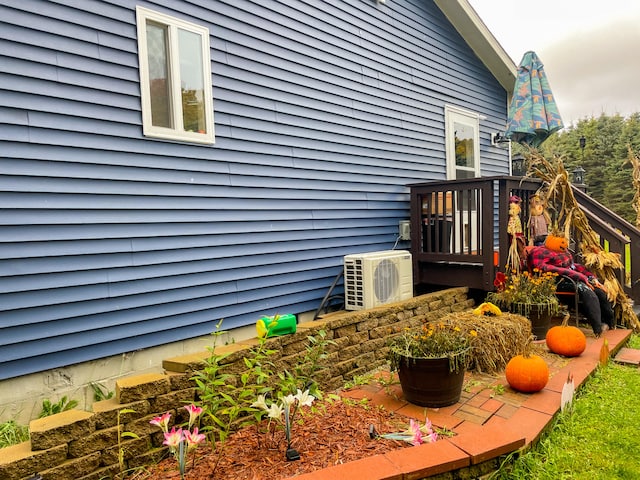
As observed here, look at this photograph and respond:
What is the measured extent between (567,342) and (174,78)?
3.97 meters

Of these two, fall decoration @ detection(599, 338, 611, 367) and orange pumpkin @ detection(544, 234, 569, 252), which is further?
orange pumpkin @ detection(544, 234, 569, 252)

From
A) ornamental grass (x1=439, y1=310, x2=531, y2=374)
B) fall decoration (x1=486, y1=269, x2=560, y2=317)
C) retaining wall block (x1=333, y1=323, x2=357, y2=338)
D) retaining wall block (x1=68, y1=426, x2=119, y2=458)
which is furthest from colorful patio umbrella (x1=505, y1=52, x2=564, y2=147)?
A: retaining wall block (x1=68, y1=426, x2=119, y2=458)

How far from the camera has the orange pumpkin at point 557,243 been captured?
16.0 feet

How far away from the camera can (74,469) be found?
1956mm

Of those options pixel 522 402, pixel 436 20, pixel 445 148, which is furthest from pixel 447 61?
pixel 522 402

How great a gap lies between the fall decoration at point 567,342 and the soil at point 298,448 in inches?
78.1

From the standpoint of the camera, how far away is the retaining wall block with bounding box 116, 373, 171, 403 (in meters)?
2.20

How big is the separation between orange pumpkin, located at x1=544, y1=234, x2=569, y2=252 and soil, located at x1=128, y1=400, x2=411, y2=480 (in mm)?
3294

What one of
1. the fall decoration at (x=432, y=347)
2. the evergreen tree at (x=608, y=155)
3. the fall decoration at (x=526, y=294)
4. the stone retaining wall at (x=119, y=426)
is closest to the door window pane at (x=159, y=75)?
the stone retaining wall at (x=119, y=426)

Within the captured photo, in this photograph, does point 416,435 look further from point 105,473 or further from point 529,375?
point 105,473

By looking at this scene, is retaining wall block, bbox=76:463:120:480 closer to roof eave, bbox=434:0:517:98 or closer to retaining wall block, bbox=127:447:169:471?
retaining wall block, bbox=127:447:169:471

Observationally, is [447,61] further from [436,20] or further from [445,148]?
[445,148]

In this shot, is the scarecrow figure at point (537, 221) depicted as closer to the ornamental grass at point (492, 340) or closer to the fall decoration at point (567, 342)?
the fall decoration at point (567, 342)

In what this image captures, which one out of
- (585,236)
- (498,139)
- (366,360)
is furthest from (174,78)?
(498,139)
